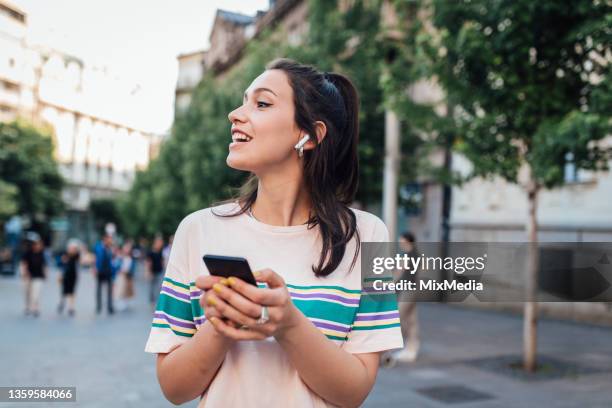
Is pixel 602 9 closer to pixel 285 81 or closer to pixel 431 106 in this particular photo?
pixel 431 106

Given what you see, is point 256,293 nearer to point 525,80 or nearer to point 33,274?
point 525,80

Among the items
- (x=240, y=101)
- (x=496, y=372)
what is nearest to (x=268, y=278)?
(x=496, y=372)

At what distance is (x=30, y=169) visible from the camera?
47.4 meters

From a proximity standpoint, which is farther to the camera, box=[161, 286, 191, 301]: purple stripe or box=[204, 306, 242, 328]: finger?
box=[161, 286, 191, 301]: purple stripe

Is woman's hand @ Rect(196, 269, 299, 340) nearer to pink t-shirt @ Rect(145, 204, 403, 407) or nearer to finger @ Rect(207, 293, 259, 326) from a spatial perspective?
finger @ Rect(207, 293, 259, 326)

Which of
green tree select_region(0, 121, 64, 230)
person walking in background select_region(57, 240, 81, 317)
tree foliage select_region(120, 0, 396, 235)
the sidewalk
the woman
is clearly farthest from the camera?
green tree select_region(0, 121, 64, 230)

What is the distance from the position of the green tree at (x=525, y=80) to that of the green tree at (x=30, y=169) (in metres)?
40.8

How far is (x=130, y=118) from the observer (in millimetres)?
81188

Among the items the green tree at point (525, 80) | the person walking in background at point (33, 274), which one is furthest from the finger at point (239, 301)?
the person walking in background at point (33, 274)

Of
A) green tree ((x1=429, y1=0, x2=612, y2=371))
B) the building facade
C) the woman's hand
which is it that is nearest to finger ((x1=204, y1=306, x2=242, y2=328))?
the woman's hand

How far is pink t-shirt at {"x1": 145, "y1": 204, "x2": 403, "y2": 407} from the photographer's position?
161cm

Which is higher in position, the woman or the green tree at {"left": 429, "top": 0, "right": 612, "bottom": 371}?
the green tree at {"left": 429, "top": 0, "right": 612, "bottom": 371}

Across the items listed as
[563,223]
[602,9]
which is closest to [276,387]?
[602,9]

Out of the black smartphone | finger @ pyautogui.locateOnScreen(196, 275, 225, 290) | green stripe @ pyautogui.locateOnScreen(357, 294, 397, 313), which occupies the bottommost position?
green stripe @ pyautogui.locateOnScreen(357, 294, 397, 313)
